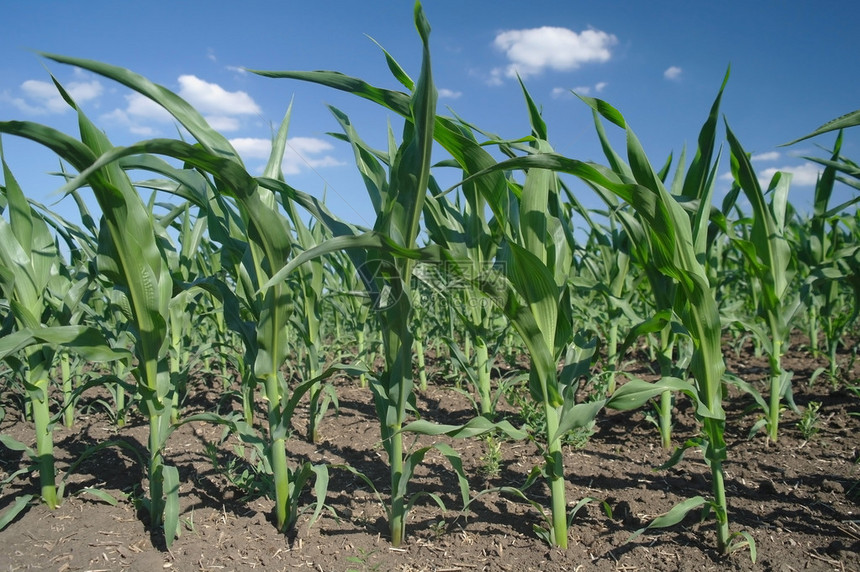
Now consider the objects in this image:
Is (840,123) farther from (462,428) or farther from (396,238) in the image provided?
(462,428)

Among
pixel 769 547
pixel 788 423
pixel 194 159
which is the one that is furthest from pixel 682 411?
pixel 194 159

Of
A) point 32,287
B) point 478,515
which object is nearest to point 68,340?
point 32,287

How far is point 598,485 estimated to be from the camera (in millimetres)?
2672

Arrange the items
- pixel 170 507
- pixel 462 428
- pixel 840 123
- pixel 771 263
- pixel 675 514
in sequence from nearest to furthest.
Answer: pixel 840 123
pixel 462 428
pixel 675 514
pixel 170 507
pixel 771 263

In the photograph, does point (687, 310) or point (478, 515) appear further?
point (478, 515)

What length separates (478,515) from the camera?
7.84 ft

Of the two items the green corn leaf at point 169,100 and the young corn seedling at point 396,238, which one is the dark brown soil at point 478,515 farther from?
the green corn leaf at point 169,100

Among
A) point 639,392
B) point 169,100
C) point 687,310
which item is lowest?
point 639,392

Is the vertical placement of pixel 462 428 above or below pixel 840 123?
below

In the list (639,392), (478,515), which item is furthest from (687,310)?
(478,515)

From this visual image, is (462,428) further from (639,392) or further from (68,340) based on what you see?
(68,340)

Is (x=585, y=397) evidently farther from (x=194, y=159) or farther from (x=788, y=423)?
(x=194, y=159)

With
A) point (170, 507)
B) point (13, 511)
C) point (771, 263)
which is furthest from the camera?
point (771, 263)

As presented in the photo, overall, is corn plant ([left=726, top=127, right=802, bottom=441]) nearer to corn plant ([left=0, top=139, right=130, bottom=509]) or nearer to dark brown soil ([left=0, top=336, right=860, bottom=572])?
dark brown soil ([left=0, top=336, right=860, bottom=572])
